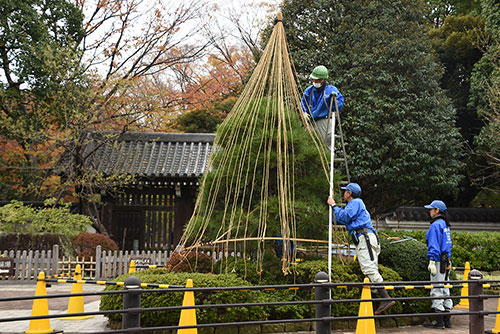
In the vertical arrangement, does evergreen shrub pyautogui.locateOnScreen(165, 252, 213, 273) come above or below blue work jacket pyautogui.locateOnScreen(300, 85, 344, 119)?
below

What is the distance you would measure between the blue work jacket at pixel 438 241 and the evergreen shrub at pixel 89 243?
32.8 feet

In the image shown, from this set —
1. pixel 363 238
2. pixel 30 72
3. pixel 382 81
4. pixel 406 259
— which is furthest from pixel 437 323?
pixel 30 72

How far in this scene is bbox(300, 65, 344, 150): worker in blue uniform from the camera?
24.4 ft

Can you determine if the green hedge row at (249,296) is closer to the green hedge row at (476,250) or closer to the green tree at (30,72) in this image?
the green hedge row at (476,250)

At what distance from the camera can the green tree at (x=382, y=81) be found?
14797mm

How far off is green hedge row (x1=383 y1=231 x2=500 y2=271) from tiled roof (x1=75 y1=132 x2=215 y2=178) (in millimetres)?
7146

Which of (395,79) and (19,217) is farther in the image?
(395,79)

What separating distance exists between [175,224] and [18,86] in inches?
336

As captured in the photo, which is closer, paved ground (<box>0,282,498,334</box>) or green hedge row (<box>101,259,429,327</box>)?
green hedge row (<box>101,259,429,327</box>)

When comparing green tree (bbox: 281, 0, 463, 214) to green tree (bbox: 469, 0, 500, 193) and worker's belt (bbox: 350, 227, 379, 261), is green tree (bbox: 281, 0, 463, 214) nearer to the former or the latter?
green tree (bbox: 469, 0, 500, 193)

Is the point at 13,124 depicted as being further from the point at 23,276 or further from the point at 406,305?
the point at 406,305

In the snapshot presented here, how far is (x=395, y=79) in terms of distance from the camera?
605 inches

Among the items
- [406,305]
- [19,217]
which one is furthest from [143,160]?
[406,305]

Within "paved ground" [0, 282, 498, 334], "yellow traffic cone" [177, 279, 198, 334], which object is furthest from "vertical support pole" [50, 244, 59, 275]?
"yellow traffic cone" [177, 279, 198, 334]
